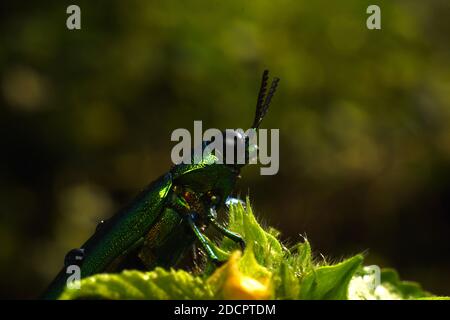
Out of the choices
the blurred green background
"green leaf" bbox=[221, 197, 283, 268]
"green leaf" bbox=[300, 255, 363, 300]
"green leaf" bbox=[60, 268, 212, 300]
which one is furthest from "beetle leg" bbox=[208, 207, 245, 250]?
the blurred green background

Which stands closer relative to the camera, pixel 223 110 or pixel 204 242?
pixel 204 242

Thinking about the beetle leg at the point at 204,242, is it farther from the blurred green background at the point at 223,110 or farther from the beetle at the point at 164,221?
the blurred green background at the point at 223,110

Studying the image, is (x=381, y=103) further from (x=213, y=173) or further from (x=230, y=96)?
(x=213, y=173)

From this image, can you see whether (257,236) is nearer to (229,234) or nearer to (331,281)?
(229,234)

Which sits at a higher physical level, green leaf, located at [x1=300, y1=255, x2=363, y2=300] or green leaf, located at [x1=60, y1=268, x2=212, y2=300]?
green leaf, located at [x1=60, y1=268, x2=212, y2=300]

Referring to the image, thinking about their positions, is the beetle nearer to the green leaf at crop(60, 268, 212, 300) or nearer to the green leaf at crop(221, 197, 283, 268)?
the green leaf at crop(221, 197, 283, 268)

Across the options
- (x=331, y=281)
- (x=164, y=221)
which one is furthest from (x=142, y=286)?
(x=164, y=221)

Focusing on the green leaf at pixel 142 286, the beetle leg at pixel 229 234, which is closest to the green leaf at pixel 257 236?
the beetle leg at pixel 229 234
